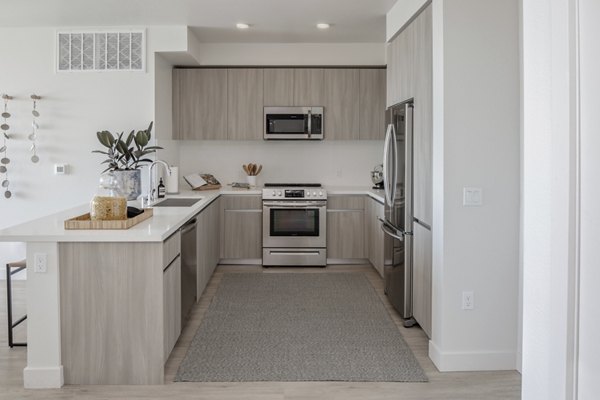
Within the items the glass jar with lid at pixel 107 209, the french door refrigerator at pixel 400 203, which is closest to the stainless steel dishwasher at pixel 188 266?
the glass jar with lid at pixel 107 209

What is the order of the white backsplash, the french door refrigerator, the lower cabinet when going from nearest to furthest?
the french door refrigerator
the lower cabinet
the white backsplash

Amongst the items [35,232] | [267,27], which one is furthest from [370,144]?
[35,232]

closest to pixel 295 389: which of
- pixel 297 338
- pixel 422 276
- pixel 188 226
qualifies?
pixel 297 338

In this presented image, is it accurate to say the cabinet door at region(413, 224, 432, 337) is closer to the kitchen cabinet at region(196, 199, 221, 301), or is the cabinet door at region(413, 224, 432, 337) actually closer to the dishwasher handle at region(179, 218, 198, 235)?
the dishwasher handle at region(179, 218, 198, 235)

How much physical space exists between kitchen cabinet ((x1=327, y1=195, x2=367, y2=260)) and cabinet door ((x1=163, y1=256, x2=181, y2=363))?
9.57 ft

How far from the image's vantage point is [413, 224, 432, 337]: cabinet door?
3783 millimetres

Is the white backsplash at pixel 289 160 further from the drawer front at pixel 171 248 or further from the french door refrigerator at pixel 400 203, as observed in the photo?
the drawer front at pixel 171 248

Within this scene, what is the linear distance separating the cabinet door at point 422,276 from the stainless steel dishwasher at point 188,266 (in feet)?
5.42

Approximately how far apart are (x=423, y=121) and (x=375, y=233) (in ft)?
7.66

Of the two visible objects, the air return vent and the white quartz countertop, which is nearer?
the white quartz countertop

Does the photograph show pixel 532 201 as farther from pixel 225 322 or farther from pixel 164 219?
pixel 225 322

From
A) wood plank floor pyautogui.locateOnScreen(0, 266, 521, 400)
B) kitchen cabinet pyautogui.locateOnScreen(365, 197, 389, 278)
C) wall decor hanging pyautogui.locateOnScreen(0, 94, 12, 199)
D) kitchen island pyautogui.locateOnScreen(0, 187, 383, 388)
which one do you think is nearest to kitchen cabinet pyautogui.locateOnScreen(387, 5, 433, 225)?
wood plank floor pyautogui.locateOnScreen(0, 266, 521, 400)

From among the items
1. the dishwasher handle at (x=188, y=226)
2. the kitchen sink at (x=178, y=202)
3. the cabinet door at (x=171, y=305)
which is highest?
the kitchen sink at (x=178, y=202)

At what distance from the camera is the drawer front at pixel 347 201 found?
636 cm
